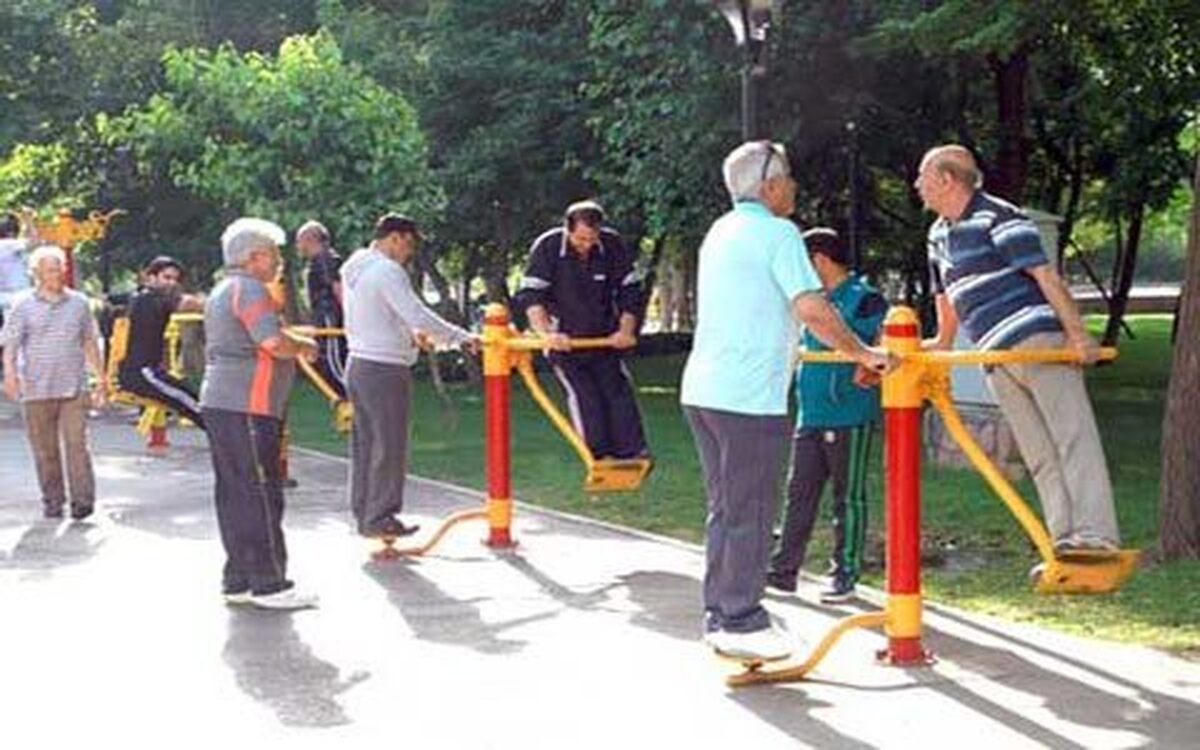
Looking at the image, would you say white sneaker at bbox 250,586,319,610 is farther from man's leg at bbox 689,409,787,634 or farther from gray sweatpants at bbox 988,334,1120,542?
gray sweatpants at bbox 988,334,1120,542

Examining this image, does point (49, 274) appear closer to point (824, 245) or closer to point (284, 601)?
point (284, 601)

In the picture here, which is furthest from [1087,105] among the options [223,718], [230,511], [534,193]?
[223,718]

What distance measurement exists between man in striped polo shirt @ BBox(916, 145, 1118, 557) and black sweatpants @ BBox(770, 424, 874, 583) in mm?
1433

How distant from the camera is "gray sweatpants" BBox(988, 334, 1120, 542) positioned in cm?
752

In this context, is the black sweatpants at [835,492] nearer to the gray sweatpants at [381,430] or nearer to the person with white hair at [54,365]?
the gray sweatpants at [381,430]

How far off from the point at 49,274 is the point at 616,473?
4.01 metres

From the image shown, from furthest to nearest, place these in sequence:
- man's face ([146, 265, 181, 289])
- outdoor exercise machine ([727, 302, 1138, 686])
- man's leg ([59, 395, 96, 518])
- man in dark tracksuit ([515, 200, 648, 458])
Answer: man's face ([146, 265, 181, 289]), man's leg ([59, 395, 96, 518]), man in dark tracksuit ([515, 200, 648, 458]), outdoor exercise machine ([727, 302, 1138, 686])

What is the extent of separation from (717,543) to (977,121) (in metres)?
18.6

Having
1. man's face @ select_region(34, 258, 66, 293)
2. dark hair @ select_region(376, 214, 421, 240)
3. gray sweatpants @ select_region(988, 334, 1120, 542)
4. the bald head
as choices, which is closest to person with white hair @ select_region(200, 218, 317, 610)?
dark hair @ select_region(376, 214, 421, 240)

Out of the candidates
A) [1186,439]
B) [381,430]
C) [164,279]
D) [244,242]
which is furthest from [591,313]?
[164,279]

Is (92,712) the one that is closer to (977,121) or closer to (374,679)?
(374,679)

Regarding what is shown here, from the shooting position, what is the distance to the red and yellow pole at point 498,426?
10.8 metres

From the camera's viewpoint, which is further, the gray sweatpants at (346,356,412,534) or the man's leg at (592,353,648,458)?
the man's leg at (592,353,648,458)

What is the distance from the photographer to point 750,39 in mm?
10648
